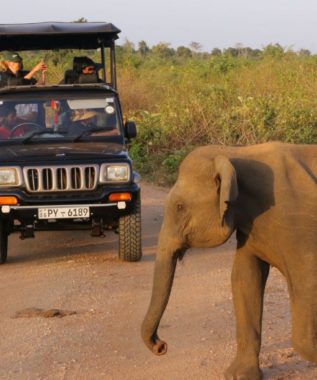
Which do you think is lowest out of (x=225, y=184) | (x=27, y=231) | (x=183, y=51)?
(x=183, y=51)

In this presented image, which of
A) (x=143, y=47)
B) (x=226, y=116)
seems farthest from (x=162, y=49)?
(x=226, y=116)

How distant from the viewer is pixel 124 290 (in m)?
7.73

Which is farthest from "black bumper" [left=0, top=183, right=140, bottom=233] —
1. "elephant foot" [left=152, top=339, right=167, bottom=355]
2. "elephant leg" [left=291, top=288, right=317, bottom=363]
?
"elephant leg" [left=291, top=288, right=317, bottom=363]

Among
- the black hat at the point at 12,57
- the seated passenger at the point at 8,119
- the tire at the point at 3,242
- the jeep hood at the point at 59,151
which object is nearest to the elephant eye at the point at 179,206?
the jeep hood at the point at 59,151

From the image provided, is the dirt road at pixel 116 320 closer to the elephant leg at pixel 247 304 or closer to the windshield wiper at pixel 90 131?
the elephant leg at pixel 247 304

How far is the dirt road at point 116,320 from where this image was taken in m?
5.53

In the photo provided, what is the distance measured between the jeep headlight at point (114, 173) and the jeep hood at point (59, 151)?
14 cm

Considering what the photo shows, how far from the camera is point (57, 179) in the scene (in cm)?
874

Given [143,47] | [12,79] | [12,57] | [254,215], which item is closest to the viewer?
[254,215]

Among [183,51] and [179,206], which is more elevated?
[179,206]

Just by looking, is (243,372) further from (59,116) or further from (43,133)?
(59,116)

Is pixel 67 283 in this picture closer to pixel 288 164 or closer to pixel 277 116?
pixel 288 164

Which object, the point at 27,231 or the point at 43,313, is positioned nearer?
the point at 43,313

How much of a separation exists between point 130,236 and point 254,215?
13.4 ft
